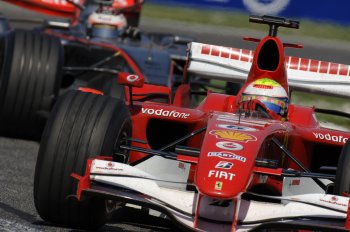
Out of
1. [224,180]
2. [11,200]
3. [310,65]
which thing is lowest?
[11,200]

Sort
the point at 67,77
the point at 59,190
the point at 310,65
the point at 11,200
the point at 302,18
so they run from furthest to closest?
the point at 302,18 → the point at 67,77 → the point at 310,65 → the point at 11,200 → the point at 59,190

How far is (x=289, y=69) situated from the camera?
9398mm

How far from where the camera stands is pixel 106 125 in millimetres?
6832

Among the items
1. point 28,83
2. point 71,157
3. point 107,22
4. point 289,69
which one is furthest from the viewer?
point 107,22

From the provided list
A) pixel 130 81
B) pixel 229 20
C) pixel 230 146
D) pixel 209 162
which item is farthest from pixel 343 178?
pixel 229 20

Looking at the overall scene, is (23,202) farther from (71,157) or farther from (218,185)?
(218,185)

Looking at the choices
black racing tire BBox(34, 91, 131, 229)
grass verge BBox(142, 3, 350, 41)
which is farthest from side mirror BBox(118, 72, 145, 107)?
grass verge BBox(142, 3, 350, 41)

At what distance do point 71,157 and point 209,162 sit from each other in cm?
91

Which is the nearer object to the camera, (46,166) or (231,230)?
(231,230)

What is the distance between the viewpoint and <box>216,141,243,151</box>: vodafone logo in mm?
6562

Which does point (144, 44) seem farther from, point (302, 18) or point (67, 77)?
point (302, 18)

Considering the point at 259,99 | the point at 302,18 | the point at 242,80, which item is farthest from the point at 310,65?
the point at 302,18

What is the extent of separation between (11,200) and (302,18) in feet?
40.7

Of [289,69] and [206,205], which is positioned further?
[289,69]
